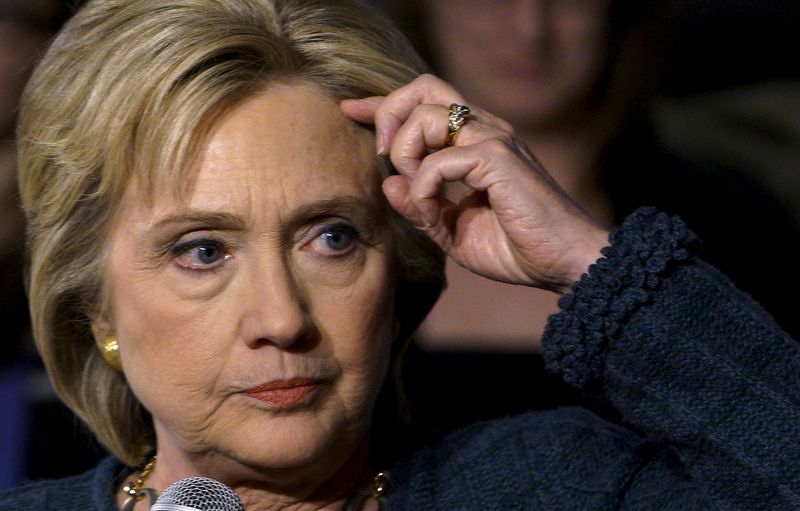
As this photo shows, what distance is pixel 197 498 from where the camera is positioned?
1717 millimetres

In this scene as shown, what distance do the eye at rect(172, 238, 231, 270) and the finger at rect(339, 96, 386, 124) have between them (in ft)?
1.01

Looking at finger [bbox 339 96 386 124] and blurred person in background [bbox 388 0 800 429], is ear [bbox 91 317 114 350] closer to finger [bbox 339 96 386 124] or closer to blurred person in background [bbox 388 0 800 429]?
finger [bbox 339 96 386 124]

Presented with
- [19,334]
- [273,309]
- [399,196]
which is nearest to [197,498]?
[273,309]

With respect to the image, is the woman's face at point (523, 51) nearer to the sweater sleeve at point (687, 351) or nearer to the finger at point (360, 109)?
the finger at point (360, 109)

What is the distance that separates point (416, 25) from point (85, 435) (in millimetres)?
1301

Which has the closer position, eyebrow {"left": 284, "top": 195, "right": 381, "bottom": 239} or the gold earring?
eyebrow {"left": 284, "top": 195, "right": 381, "bottom": 239}

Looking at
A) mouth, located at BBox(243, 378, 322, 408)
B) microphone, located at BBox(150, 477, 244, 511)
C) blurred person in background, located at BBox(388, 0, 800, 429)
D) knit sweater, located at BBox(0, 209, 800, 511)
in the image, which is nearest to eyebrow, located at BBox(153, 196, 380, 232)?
mouth, located at BBox(243, 378, 322, 408)

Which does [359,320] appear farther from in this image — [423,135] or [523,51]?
[523,51]

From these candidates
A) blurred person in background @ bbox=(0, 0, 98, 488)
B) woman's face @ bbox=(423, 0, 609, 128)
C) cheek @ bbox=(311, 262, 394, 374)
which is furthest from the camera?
woman's face @ bbox=(423, 0, 609, 128)

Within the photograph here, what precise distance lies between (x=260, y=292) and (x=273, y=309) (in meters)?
0.05

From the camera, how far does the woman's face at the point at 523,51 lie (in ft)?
11.1

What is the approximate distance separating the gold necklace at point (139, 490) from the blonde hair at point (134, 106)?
0.03 m

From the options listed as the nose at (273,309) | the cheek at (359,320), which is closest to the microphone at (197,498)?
the nose at (273,309)

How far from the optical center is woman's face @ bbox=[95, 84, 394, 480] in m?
2.13
